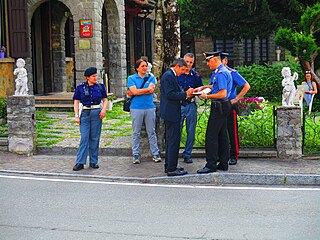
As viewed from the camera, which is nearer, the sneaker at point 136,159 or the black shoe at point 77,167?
the black shoe at point 77,167

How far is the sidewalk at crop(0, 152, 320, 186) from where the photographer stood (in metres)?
9.66

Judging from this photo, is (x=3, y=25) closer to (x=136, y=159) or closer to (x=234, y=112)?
(x=136, y=159)

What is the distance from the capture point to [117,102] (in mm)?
20656

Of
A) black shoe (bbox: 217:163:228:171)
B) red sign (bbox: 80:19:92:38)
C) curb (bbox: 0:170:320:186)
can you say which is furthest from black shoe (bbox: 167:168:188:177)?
red sign (bbox: 80:19:92:38)

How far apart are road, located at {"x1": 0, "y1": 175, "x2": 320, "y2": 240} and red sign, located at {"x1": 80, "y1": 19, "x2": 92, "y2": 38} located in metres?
10.2

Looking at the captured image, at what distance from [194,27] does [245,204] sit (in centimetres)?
2078

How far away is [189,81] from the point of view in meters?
10.9

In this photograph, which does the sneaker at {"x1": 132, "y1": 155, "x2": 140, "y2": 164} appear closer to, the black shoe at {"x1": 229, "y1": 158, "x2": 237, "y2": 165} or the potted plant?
the black shoe at {"x1": 229, "y1": 158, "x2": 237, "y2": 165}

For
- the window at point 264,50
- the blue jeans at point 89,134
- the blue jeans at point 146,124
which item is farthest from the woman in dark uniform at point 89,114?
the window at point 264,50

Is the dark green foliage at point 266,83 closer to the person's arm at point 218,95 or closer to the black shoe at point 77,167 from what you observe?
the black shoe at point 77,167

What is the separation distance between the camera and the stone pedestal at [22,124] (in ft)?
40.6

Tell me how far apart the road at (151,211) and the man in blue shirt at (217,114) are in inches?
30.5

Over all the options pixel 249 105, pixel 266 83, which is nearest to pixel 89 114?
pixel 249 105

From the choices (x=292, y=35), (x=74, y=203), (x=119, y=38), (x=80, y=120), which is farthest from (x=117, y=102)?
(x=74, y=203)
